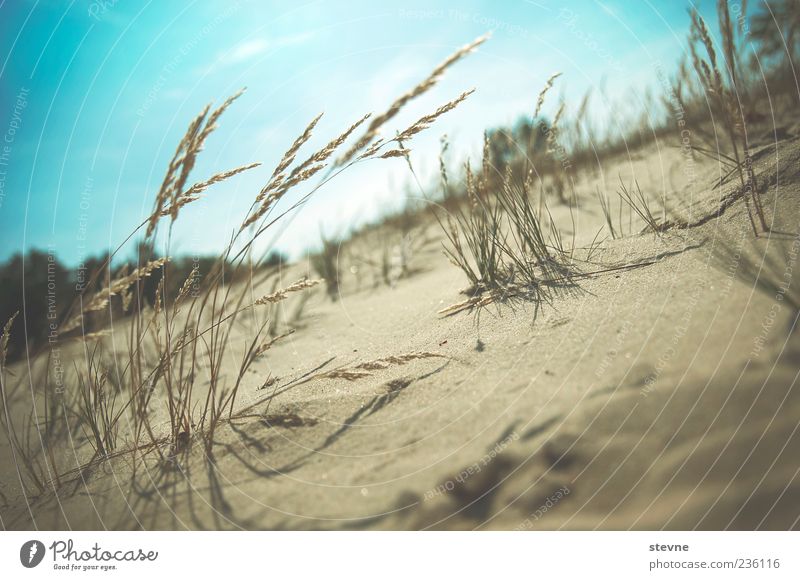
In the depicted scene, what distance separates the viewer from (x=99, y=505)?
4.05 ft

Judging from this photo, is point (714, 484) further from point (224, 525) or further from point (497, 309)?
point (224, 525)

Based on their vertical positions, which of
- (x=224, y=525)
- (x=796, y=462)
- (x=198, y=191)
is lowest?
(x=796, y=462)

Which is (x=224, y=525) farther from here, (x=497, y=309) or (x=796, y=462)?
(x=796, y=462)

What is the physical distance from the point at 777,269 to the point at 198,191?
1.84 meters

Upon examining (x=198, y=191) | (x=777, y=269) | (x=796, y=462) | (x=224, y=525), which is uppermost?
(x=198, y=191)

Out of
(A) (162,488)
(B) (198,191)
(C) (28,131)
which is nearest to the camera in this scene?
(A) (162,488)

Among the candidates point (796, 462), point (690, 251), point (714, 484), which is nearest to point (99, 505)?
point (714, 484)

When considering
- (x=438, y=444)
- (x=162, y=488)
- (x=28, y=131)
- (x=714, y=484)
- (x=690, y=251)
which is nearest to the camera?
(x=714, y=484)

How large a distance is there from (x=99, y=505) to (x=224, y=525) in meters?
0.46

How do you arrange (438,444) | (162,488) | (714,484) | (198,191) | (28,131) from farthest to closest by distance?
1. (28,131)
2. (198,191)
3. (162,488)
4. (438,444)
5. (714,484)

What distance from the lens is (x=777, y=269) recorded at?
1278mm
